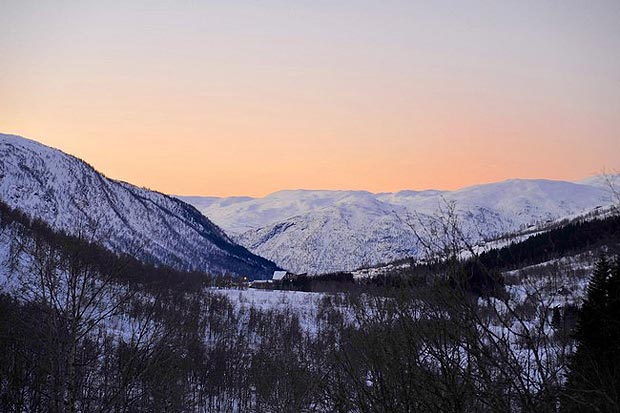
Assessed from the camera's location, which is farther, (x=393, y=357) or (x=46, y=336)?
(x=46, y=336)

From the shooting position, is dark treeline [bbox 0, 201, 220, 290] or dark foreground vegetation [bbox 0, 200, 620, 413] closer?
dark foreground vegetation [bbox 0, 200, 620, 413]

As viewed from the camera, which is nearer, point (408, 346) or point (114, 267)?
point (408, 346)

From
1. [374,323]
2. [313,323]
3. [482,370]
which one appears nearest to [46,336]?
[374,323]

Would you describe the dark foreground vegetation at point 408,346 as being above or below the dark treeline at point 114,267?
below

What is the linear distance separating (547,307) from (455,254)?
1.21m

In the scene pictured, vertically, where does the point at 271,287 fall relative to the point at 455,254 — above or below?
above

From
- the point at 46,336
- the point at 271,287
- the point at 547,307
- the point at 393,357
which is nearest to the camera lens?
the point at 547,307

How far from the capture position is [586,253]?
140750mm

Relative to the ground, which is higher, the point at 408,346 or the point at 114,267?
the point at 114,267

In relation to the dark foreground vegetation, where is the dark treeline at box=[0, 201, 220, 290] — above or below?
above

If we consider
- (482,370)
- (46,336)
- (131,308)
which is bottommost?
(482,370)

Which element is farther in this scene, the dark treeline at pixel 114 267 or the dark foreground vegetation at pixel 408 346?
the dark treeline at pixel 114 267

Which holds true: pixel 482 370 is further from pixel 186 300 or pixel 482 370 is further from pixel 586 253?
pixel 586 253

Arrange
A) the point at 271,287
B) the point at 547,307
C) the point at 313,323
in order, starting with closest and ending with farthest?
the point at 547,307, the point at 313,323, the point at 271,287
